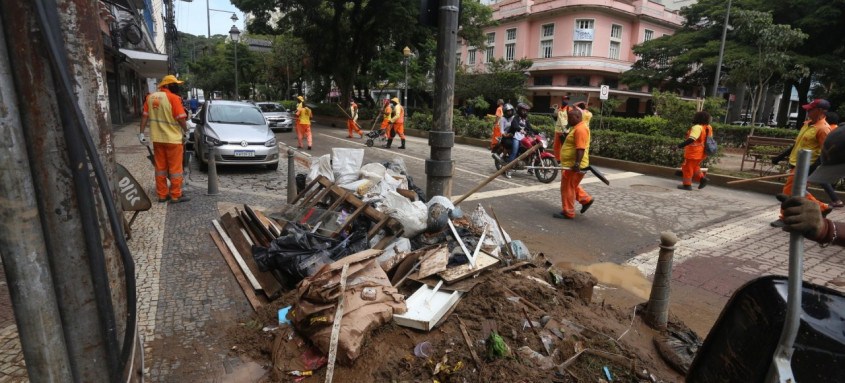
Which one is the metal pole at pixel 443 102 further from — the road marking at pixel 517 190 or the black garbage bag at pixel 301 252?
the road marking at pixel 517 190

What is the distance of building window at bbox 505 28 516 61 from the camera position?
133 ft

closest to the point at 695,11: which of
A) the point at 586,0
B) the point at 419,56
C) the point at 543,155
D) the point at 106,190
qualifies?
the point at 586,0

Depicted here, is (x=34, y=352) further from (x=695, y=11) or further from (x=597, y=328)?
(x=695, y=11)

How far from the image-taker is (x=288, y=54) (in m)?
38.8

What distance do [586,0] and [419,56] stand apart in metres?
14.9

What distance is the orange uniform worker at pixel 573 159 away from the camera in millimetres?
6734

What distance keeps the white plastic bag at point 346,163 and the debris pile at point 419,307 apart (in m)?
0.86

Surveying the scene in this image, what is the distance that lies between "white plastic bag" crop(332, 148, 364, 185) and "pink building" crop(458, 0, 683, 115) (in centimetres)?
3209

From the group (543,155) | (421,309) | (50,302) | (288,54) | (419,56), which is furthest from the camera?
(288,54)

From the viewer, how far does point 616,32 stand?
3753cm

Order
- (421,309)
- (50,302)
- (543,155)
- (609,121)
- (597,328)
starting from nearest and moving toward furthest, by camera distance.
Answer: (50,302) < (421,309) < (597,328) < (543,155) < (609,121)

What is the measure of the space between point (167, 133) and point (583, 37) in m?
35.3

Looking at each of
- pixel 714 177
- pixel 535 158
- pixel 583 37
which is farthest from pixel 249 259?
pixel 583 37

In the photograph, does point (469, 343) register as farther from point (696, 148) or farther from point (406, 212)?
point (696, 148)
